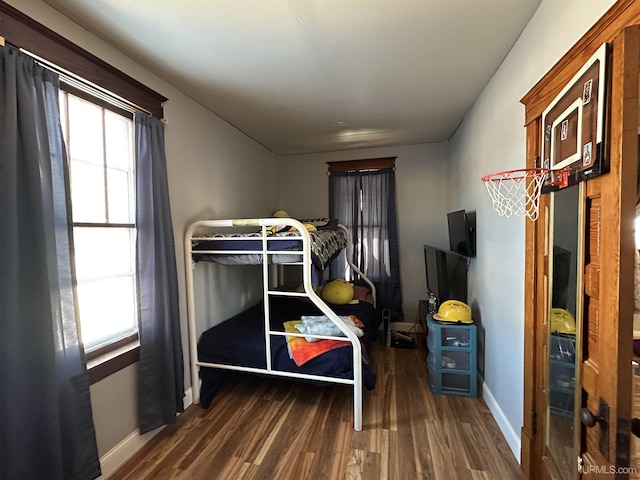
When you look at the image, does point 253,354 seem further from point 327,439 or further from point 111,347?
point 111,347

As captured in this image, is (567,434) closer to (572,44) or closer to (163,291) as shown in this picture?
(572,44)

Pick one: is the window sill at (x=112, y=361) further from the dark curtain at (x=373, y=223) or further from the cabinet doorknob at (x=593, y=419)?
the dark curtain at (x=373, y=223)

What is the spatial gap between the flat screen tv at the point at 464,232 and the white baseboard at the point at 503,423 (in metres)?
1.11

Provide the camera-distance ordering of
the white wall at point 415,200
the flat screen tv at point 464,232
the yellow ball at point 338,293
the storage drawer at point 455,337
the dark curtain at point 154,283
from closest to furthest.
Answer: the dark curtain at point 154,283, the storage drawer at point 455,337, the flat screen tv at point 464,232, the yellow ball at point 338,293, the white wall at point 415,200

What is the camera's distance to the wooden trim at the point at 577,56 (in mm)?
822

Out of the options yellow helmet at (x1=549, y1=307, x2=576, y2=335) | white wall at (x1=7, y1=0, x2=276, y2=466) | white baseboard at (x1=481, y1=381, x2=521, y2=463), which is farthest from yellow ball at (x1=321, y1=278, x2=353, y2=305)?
yellow helmet at (x1=549, y1=307, x2=576, y2=335)

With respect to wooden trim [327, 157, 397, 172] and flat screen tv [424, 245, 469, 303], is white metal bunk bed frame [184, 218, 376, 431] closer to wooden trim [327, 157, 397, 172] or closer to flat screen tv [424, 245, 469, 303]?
flat screen tv [424, 245, 469, 303]

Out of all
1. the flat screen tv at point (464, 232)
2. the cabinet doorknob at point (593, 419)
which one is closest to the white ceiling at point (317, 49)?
the flat screen tv at point (464, 232)

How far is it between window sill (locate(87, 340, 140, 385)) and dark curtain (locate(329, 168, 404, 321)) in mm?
2596

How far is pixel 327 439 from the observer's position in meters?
1.81

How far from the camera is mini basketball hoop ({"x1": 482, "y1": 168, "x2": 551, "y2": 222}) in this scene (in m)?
1.32

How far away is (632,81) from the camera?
0.79 metres

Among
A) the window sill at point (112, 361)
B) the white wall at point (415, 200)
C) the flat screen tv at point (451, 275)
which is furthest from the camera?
the white wall at point (415, 200)

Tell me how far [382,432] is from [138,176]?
231 centimetres
